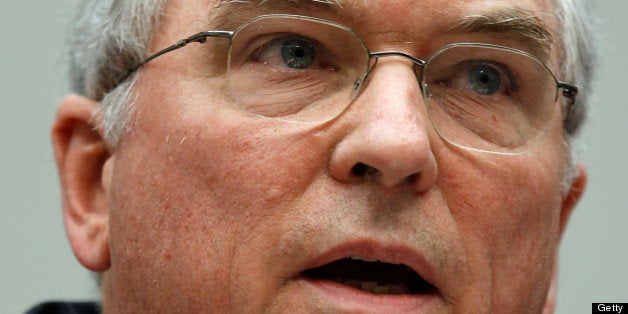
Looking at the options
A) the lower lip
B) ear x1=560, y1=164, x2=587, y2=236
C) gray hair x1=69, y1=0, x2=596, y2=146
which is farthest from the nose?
ear x1=560, y1=164, x2=587, y2=236

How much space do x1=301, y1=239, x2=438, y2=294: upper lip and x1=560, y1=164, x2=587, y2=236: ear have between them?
35.5 inches

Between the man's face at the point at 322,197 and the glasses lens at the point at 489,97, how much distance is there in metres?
0.05

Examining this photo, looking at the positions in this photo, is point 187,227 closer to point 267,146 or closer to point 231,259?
point 231,259

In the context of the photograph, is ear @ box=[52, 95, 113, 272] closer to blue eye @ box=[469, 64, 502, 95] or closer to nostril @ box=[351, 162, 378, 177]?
nostril @ box=[351, 162, 378, 177]

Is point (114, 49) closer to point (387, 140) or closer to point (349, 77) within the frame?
point (349, 77)

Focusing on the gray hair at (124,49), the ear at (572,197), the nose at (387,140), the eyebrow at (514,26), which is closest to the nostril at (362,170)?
the nose at (387,140)

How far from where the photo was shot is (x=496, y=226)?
7.06 feet

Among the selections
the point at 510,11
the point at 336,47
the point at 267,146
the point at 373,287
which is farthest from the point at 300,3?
the point at 373,287

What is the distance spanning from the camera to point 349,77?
2139 mm

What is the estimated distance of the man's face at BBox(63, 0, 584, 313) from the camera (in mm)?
1929

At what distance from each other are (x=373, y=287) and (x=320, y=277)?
13 centimetres

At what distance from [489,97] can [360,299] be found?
0.70m

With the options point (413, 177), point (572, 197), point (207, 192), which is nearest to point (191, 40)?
point (207, 192)

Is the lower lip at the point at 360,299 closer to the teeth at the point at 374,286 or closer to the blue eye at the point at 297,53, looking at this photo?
the teeth at the point at 374,286
